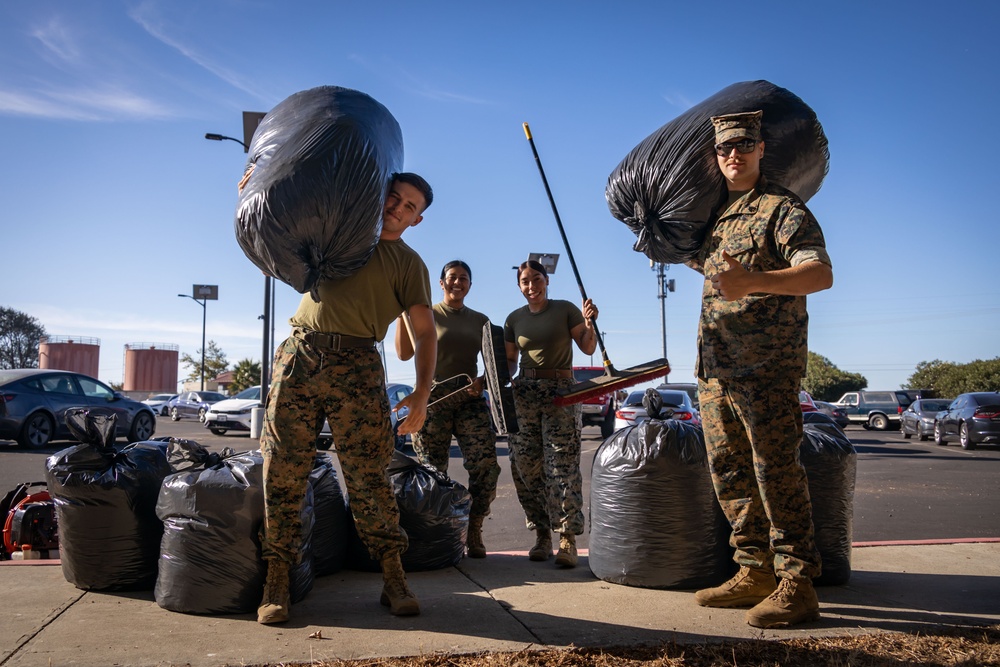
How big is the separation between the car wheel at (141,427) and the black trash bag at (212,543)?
12.7 metres

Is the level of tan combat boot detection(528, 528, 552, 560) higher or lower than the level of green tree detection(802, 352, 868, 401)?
lower

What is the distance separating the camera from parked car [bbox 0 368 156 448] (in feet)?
40.7

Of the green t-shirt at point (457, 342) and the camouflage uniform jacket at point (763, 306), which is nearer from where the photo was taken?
the camouflage uniform jacket at point (763, 306)

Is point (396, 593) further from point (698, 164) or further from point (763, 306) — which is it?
point (698, 164)

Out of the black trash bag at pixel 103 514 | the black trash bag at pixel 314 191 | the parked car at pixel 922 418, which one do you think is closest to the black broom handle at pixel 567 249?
the black trash bag at pixel 314 191

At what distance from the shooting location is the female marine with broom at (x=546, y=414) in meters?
4.46

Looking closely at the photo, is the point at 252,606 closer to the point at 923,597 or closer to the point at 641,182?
the point at 641,182

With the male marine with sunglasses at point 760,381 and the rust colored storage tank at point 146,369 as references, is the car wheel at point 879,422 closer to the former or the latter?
the male marine with sunglasses at point 760,381

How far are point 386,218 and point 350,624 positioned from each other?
5.60ft

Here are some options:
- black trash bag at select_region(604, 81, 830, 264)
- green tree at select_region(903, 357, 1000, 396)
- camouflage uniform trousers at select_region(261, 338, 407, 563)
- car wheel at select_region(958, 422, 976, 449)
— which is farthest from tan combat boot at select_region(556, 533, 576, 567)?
green tree at select_region(903, 357, 1000, 396)

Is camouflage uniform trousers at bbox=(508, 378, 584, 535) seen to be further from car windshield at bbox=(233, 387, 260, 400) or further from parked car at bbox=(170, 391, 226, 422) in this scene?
parked car at bbox=(170, 391, 226, 422)

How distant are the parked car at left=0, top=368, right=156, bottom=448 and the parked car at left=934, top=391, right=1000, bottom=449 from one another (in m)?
16.6

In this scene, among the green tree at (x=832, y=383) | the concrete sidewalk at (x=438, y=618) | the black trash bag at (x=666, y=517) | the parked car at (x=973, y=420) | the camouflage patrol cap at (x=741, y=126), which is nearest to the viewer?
the concrete sidewalk at (x=438, y=618)

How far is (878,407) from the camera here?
93.4 feet
